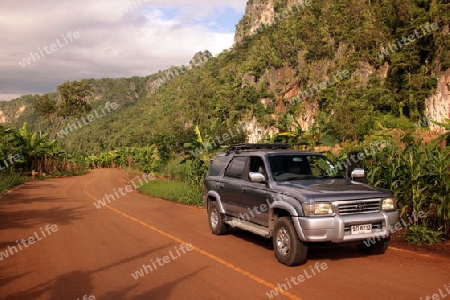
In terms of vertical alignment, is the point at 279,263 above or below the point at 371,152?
below

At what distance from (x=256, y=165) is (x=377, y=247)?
110 inches

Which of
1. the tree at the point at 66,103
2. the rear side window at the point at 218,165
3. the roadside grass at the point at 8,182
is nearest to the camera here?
the rear side window at the point at 218,165

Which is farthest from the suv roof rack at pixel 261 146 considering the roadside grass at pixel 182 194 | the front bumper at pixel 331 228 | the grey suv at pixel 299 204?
the roadside grass at pixel 182 194

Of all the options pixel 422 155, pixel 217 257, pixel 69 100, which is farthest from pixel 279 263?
pixel 69 100

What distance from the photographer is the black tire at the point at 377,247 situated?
7.16 m

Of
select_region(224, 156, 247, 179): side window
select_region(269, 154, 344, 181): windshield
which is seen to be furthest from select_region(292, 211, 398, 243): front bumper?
select_region(224, 156, 247, 179): side window

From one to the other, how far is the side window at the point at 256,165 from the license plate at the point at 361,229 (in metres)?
2.25

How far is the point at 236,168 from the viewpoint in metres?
9.12

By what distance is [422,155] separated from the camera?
9117 millimetres

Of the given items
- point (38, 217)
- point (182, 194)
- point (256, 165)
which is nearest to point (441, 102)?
point (182, 194)

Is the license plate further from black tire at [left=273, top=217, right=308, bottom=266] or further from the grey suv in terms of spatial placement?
black tire at [left=273, top=217, right=308, bottom=266]

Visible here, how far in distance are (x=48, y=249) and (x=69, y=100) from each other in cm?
5350

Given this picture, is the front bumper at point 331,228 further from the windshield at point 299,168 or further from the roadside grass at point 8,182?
the roadside grass at point 8,182

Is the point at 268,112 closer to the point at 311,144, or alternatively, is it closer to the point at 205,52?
the point at 311,144
